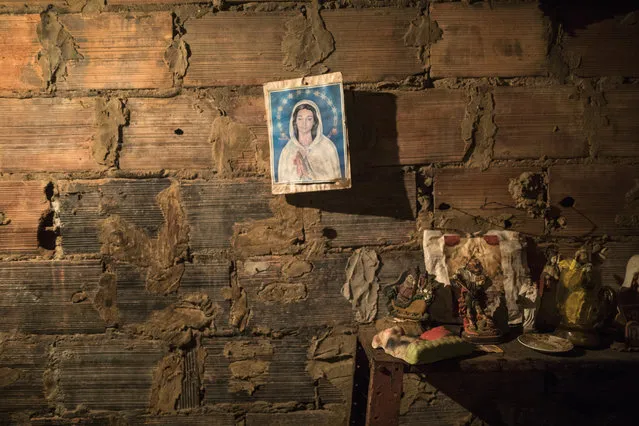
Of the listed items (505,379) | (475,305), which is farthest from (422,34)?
(505,379)

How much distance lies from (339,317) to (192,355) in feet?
2.40

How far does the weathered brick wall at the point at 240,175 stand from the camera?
2.16 meters

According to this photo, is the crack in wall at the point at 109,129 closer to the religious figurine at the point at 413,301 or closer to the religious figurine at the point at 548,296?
the religious figurine at the point at 413,301

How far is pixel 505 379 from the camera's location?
2229mm

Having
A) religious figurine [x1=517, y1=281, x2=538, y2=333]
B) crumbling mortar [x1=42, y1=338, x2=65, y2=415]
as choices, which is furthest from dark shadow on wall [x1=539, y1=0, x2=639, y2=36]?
crumbling mortar [x1=42, y1=338, x2=65, y2=415]

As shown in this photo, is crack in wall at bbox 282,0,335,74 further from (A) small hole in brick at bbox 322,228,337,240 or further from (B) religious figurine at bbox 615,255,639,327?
(B) religious figurine at bbox 615,255,639,327

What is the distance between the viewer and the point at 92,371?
2.19 metres

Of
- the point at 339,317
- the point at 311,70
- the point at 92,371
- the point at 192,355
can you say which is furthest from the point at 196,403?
the point at 311,70

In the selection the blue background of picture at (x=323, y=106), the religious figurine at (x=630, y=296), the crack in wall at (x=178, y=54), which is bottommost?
the religious figurine at (x=630, y=296)

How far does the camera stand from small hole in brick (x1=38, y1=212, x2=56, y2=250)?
85.9 inches

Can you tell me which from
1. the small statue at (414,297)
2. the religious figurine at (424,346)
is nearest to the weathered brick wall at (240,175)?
the small statue at (414,297)

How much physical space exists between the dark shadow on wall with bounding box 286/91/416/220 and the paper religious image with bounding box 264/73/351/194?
68mm

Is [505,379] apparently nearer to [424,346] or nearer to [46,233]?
[424,346]

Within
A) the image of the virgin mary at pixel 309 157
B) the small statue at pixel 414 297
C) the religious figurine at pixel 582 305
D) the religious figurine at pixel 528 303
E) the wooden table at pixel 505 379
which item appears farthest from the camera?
the image of the virgin mary at pixel 309 157
